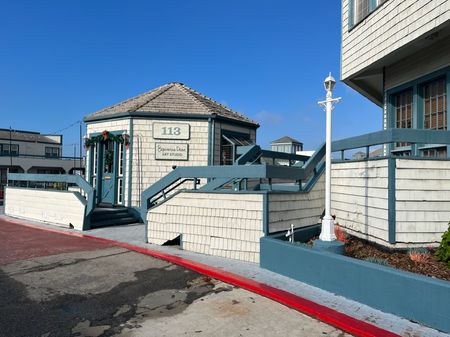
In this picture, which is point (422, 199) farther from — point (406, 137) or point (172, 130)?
point (172, 130)

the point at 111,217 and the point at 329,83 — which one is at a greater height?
the point at 329,83

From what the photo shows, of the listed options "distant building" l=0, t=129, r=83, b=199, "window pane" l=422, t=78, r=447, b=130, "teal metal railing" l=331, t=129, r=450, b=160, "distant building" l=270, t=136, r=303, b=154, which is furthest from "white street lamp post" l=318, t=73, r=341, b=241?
"distant building" l=0, t=129, r=83, b=199

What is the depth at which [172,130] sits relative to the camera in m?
12.9

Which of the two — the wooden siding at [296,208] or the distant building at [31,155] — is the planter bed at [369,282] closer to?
the wooden siding at [296,208]

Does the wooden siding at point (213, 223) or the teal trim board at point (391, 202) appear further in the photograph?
the wooden siding at point (213, 223)

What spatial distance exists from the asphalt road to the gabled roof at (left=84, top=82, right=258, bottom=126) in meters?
6.97

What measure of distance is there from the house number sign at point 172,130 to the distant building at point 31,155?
2780cm

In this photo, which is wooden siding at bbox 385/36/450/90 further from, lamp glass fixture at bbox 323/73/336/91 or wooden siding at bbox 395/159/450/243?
lamp glass fixture at bbox 323/73/336/91

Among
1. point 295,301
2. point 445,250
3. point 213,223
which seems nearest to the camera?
point 295,301

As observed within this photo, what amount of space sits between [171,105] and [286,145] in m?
29.2

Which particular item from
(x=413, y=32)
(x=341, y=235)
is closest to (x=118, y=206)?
(x=341, y=235)

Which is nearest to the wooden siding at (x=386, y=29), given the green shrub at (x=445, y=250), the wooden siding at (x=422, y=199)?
the wooden siding at (x=422, y=199)

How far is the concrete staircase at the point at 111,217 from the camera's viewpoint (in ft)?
37.8

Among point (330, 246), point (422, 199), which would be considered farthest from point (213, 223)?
point (422, 199)
